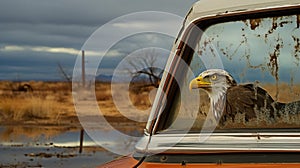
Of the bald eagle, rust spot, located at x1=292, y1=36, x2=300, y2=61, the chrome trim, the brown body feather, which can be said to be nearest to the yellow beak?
the bald eagle

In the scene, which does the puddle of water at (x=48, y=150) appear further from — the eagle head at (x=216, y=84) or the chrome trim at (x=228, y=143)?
the chrome trim at (x=228, y=143)

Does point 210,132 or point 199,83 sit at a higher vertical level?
point 199,83

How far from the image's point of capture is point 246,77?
140 inches

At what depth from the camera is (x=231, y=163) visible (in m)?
3.14

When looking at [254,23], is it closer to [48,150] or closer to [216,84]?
[216,84]

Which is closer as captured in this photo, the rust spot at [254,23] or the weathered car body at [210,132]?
the weathered car body at [210,132]

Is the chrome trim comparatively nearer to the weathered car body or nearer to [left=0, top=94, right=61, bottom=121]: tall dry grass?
the weathered car body

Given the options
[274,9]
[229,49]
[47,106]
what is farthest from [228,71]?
[47,106]

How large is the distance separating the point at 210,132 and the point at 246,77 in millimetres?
360

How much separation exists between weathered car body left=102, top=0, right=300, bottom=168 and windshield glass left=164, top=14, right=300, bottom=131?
1cm

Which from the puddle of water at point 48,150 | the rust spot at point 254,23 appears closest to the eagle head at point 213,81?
the rust spot at point 254,23

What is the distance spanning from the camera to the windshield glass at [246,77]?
11.3 ft

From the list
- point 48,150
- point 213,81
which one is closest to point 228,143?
point 213,81

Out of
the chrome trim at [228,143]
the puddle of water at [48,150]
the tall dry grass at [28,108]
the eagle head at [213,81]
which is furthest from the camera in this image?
the tall dry grass at [28,108]
